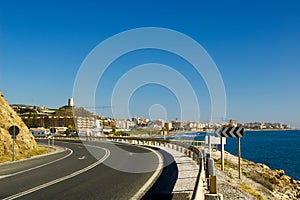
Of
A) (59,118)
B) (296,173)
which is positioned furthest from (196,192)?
(59,118)

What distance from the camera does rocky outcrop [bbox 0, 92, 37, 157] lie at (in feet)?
93.6

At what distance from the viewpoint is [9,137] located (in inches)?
1175

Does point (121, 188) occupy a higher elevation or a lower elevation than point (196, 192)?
lower

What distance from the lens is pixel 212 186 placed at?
8.00 meters

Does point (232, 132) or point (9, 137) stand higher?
point (232, 132)

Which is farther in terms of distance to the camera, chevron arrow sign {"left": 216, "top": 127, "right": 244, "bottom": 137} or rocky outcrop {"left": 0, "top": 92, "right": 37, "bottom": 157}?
rocky outcrop {"left": 0, "top": 92, "right": 37, "bottom": 157}

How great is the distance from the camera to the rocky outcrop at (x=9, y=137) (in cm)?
2853

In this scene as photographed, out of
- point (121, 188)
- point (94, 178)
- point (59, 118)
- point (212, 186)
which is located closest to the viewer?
point (212, 186)

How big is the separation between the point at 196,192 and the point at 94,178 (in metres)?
8.78

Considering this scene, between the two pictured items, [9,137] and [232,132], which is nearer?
[232,132]

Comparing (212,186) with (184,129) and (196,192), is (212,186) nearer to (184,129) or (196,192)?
(196,192)

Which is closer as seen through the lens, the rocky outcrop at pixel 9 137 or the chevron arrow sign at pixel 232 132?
the chevron arrow sign at pixel 232 132

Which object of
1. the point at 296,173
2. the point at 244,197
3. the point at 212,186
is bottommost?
the point at 296,173

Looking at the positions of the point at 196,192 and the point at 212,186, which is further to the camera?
the point at 212,186
